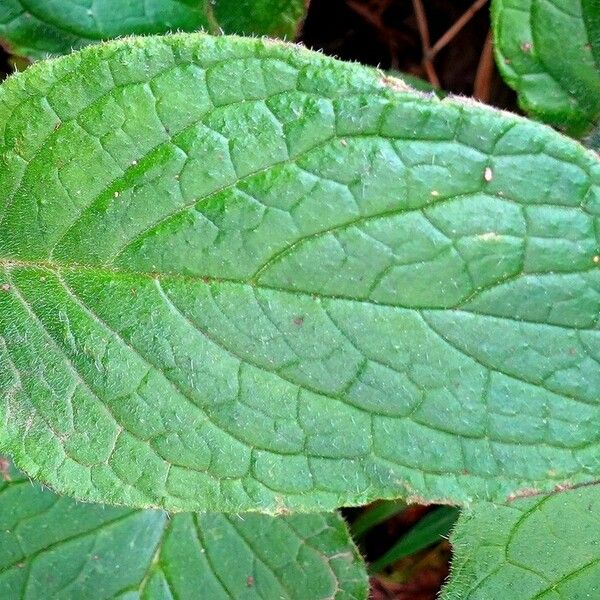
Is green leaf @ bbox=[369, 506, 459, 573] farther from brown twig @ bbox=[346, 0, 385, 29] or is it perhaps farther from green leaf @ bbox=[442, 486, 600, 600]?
brown twig @ bbox=[346, 0, 385, 29]

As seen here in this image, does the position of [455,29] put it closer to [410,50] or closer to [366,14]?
[410,50]

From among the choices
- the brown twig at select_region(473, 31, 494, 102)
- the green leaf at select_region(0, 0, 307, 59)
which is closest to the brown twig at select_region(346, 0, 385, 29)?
the brown twig at select_region(473, 31, 494, 102)

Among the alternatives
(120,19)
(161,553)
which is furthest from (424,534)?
(120,19)

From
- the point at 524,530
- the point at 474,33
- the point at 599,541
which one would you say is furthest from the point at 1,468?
the point at 474,33

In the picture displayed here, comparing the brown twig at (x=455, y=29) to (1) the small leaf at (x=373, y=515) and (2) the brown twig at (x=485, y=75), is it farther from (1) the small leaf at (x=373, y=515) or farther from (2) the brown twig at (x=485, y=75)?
(1) the small leaf at (x=373, y=515)

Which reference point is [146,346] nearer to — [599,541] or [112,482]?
[112,482]

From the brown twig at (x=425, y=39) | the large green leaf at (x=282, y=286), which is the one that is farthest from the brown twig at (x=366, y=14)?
the large green leaf at (x=282, y=286)
